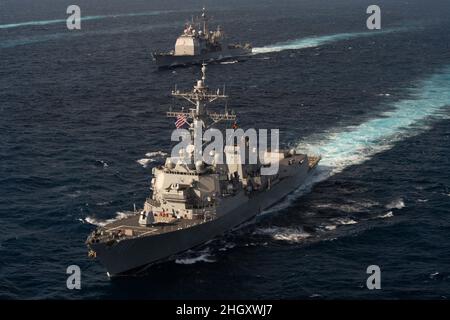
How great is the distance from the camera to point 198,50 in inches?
5901

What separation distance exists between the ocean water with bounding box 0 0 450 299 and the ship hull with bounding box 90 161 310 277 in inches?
42.7

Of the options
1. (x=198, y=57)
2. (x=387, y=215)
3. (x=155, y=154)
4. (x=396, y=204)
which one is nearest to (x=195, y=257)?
(x=387, y=215)

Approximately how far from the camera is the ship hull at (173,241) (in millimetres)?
47756

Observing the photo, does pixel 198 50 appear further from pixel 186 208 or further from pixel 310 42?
pixel 186 208

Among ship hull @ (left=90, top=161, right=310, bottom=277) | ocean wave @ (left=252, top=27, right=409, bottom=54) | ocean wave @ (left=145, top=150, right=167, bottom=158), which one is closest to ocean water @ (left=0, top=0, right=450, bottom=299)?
ocean wave @ (left=145, top=150, right=167, bottom=158)

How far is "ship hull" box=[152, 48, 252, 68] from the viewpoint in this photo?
140m

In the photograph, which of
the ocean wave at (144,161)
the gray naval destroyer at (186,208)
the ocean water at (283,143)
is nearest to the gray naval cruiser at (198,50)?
the ocean water at (283,143)

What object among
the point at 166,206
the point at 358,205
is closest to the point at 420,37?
the point at 358,205

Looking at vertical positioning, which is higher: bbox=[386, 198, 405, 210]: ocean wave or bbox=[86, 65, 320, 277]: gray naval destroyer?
bbox=[86, 65, 320, 277]: gray naval destroyer

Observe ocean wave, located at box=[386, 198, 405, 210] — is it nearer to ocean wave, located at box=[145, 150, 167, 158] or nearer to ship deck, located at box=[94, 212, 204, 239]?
ship deck, located at box=[94, 212, 204, 239]

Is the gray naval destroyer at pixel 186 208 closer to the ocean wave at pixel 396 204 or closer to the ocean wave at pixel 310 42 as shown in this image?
the ocean wave at pixel 396 204

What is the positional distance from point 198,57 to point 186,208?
100186 millimetres

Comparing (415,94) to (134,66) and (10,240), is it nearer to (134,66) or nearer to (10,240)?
(134,66)
